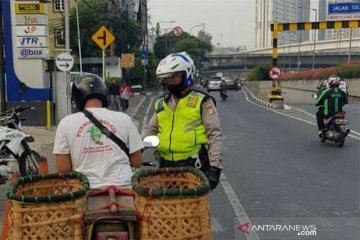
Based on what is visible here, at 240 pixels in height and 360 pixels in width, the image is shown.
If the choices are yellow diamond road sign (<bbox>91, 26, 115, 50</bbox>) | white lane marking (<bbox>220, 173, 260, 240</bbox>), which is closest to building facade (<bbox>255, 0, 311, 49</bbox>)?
yellow diamond road sign (<bbox>91, 26, 115, 50</bbox>)

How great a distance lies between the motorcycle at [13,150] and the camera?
7035 mm

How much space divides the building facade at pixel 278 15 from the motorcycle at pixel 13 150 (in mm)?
42278

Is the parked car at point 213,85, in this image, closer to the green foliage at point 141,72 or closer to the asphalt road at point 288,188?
the green foliage at point 141,72

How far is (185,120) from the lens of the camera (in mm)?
4105

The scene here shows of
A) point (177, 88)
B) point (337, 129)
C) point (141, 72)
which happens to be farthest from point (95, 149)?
point (141, 72)

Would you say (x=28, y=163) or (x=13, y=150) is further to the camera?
(x=28, y=163)

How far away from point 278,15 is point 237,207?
7207 cm

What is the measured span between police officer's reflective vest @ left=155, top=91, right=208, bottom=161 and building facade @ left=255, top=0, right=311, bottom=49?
148 ft

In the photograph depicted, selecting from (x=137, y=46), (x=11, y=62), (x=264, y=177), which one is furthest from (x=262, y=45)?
(x=264, y=177)

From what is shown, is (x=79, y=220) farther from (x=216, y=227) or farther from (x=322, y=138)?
Result: (x=322, y=138)

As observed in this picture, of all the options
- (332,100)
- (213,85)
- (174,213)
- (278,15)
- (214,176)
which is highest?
(278,15)

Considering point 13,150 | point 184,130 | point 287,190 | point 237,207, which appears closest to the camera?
point 184,130

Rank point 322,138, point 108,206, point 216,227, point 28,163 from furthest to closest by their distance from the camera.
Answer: point 322,138 < point 28,163 < point 216,227 < point 108,206

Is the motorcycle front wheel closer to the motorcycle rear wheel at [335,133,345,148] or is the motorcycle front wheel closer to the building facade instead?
the motorcycle rear wheel at [335,133,345,148]
